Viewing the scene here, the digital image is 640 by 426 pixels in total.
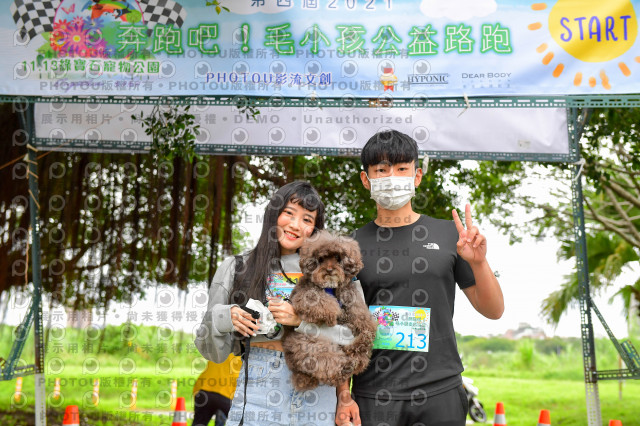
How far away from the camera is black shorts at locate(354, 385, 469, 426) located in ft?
7.06

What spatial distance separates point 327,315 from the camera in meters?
2.14

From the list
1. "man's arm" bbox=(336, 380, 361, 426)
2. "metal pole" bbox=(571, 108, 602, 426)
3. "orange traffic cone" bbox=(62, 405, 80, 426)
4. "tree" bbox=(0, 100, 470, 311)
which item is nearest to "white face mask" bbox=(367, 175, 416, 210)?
"man's arm" bbox=(336, 380, 361, 426)

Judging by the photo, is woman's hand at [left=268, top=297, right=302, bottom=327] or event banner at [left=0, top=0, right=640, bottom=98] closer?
woman's hand at [left=268, top=297, right=302, bottom=327]

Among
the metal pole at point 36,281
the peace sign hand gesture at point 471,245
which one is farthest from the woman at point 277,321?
the metal pole at point 36,281

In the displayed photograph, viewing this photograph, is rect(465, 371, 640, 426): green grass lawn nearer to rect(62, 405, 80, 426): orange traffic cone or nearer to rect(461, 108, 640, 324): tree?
rect(461, 108, 640, 324): tree

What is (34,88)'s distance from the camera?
3682 mm

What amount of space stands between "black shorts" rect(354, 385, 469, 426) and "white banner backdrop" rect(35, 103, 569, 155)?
297 centimetres

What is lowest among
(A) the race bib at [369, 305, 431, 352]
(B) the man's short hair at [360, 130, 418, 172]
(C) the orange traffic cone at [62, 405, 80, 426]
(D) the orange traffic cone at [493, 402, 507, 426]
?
(D) the orange traffic cone at [493, 402, 507, 426]

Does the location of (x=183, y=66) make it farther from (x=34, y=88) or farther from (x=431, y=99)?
(x=431, y=99)

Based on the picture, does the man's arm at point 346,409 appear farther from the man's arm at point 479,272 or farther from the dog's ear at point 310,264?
the man's arm at point 479,272

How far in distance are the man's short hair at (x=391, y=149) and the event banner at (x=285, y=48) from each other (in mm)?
1168

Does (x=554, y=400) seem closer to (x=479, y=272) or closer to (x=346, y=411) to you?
(x=479, y=272)

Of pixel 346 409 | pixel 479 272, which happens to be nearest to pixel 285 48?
pixel 479 272

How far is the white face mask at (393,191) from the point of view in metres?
2.42
